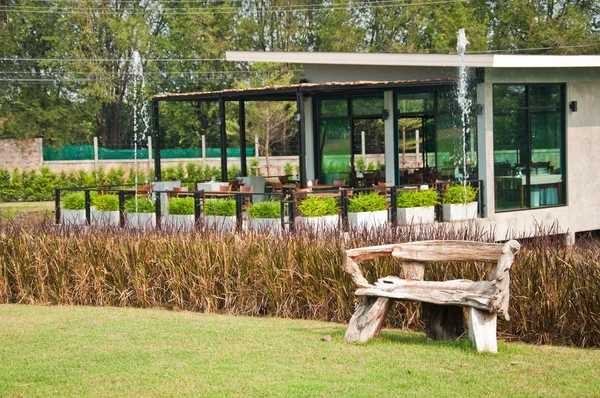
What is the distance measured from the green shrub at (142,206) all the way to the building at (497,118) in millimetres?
2866

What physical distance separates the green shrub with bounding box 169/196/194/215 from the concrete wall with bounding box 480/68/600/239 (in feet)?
20.5

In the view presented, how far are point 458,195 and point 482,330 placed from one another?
9.37 m

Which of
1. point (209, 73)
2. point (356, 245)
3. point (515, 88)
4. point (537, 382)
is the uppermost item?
point (209, 73)

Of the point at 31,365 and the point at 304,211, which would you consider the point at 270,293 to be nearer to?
the point at 31,365

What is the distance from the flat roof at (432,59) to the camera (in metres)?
16.5

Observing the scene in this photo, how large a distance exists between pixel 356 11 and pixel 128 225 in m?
34.5

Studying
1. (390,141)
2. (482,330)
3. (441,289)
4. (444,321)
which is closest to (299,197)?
(390,141)

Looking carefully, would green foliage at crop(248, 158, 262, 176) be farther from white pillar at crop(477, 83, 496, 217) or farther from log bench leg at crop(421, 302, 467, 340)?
log bench leg at crop(421, 302, 467, 340)

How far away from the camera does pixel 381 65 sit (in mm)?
18828

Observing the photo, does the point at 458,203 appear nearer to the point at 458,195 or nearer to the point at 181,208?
the point at 458,195

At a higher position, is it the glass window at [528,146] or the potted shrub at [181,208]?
the glass window at [528,146]

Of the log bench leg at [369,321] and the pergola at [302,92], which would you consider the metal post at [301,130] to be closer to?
the pergola at [302,92]

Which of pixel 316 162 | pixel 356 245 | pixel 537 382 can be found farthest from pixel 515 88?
pixel 537 382

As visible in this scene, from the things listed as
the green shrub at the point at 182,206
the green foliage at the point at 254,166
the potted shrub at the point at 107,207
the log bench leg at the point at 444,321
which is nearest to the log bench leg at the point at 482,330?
the log bench leg at the point at 444,321
